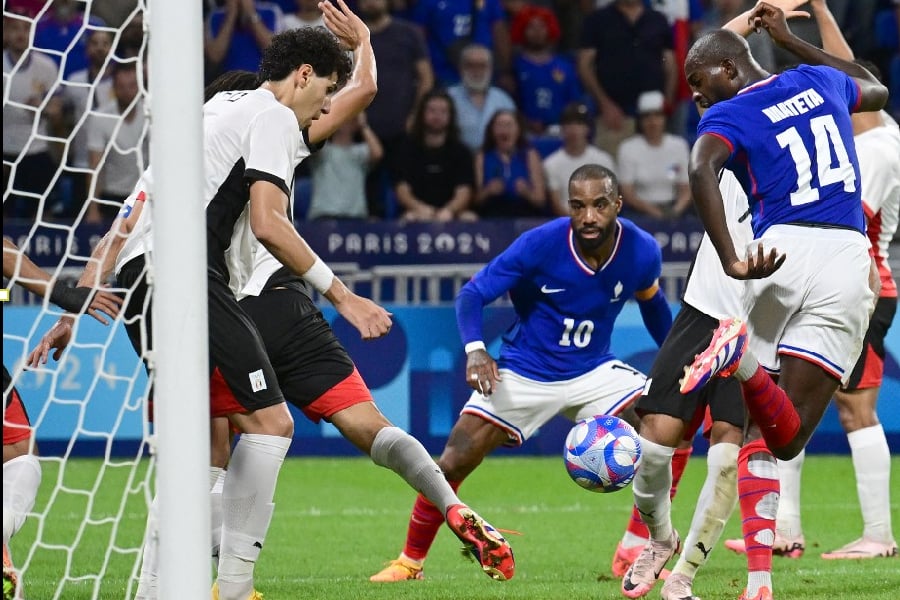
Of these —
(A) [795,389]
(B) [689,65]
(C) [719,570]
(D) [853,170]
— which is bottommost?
(C) [719,570]

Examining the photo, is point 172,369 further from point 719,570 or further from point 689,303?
point 719,570

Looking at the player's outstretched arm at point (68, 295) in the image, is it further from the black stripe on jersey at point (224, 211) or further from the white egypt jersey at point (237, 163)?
the black stripe on jersey at point (224, 211)

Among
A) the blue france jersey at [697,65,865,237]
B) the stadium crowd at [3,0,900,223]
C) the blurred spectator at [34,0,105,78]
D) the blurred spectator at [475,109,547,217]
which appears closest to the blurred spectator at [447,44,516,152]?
the stadium crowd at [3,0,900,223]

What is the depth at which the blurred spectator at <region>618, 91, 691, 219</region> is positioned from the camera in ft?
42.1

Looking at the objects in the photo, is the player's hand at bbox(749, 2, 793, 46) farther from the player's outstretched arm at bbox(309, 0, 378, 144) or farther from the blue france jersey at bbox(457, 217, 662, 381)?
the player's outstretched arm at bbox(309, 0, 378, 144)

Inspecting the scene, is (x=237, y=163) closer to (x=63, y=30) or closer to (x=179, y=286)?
(x=179, y=286)

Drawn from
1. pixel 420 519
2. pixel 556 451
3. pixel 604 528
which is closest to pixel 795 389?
pixel 420 519

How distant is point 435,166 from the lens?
41.2 feet

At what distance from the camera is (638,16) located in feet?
44.5

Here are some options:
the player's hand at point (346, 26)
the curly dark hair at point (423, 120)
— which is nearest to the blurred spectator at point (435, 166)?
the curly dark hair at point (423, 120)

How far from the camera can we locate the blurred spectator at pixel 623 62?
44.4 ft

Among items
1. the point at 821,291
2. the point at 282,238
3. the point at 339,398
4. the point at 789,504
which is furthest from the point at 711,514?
the point at 282,238

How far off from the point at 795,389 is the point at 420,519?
6.50 ft

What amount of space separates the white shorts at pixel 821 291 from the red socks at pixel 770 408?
26 centimetres
